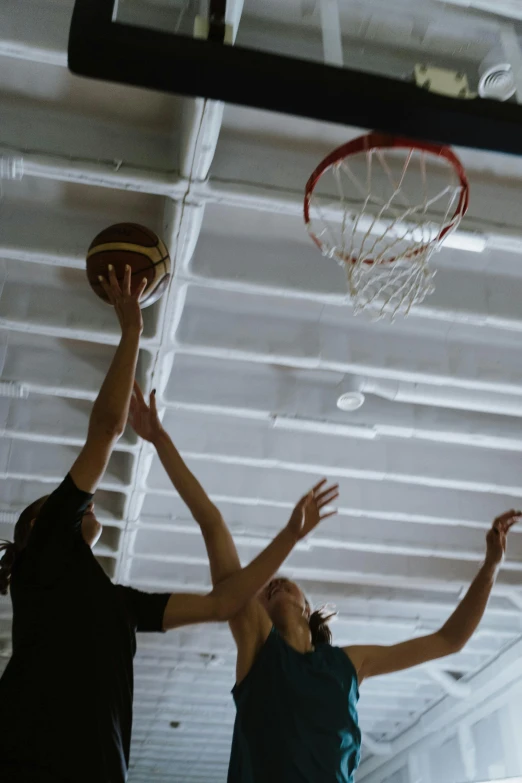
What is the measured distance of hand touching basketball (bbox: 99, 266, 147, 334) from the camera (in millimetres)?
2120

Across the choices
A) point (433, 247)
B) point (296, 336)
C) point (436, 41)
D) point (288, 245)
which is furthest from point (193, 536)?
point (436, 41)

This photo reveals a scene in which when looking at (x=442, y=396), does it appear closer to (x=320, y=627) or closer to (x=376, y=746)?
(x=320, y=627)

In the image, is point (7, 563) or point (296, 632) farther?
point (296, 632)

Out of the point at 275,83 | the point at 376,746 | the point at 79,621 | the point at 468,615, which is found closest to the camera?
the point at 275,83

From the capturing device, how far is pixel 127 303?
2.20m

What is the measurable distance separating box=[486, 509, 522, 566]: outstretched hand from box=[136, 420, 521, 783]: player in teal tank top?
72 mm

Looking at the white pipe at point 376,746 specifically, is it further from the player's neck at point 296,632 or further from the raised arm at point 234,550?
the raised arm at point 234,550

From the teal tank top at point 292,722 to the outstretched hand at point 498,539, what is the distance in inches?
33.4

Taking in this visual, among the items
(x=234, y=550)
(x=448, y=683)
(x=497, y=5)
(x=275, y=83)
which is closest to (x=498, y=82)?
(x=497, y=5)

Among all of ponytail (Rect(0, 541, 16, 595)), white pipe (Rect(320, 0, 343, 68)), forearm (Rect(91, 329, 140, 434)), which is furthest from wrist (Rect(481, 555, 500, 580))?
white pipe (Rect(320, 0, 343, 68))

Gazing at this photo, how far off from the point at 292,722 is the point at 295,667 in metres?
0.18

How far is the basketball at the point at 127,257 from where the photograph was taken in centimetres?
258

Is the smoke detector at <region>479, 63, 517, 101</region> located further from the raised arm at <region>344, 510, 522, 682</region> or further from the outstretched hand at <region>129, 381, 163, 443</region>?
the raised arm at <region>344, 510, 522, 682</region>

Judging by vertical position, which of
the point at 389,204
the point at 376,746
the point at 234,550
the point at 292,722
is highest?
the point at 389,204
